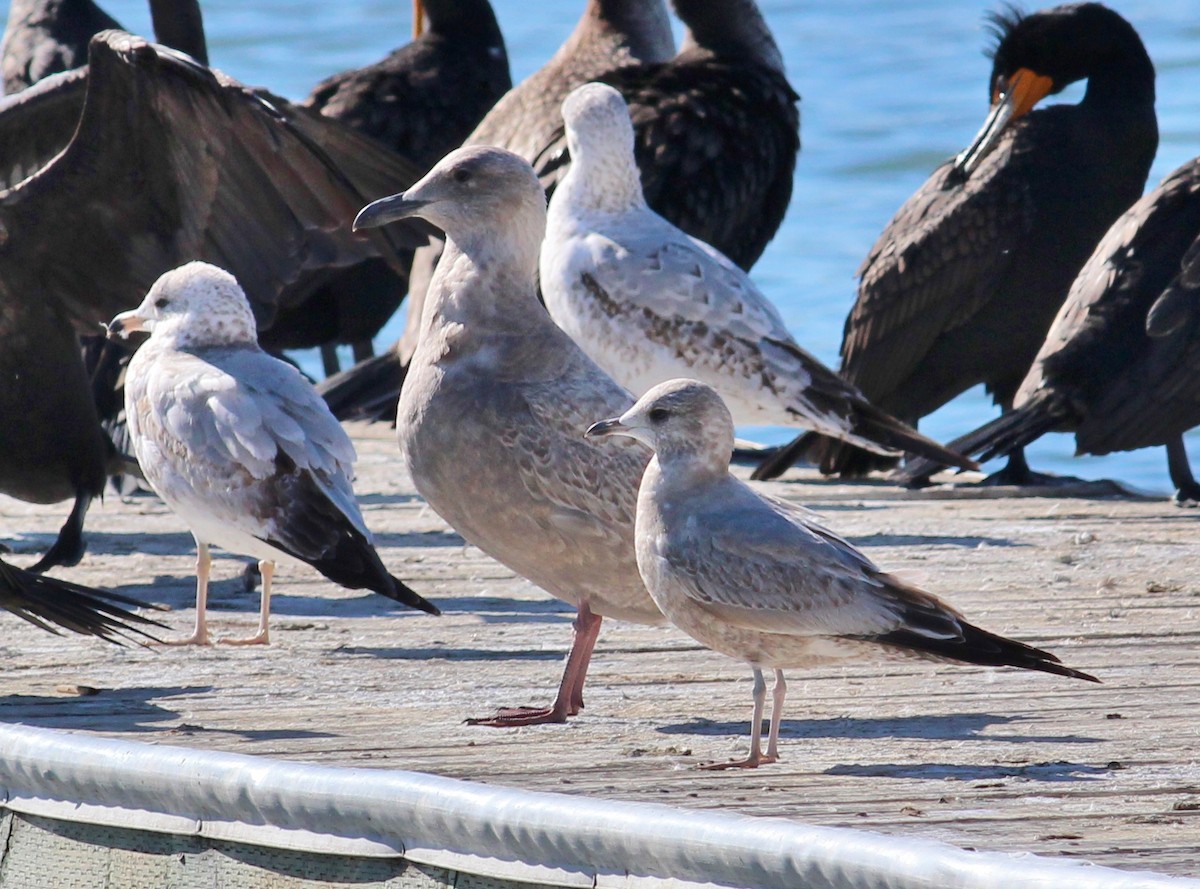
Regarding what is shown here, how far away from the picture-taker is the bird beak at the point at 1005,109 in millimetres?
8312

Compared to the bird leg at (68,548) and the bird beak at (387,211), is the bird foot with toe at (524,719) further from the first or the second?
the bird leg at (68,548)

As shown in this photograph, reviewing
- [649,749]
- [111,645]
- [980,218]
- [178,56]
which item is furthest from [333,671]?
[980,218]

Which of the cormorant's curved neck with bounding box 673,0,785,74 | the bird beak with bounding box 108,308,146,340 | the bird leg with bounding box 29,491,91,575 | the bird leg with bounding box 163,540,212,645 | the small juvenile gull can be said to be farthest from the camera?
the cormorant's curved neck with bounding box 673,0,785,74

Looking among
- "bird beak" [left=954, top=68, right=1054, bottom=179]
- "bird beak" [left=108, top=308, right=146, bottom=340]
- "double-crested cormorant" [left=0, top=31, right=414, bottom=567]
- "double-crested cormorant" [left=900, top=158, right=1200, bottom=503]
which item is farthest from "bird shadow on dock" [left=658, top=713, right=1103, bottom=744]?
"bird beak" [left=954, top=68, right=1054, bottom=179]

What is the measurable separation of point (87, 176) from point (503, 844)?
13.0ft

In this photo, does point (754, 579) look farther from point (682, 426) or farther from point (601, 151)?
point (601, 151)

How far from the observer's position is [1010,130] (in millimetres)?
8438

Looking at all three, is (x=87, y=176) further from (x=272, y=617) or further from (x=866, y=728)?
(x=866, y=728)

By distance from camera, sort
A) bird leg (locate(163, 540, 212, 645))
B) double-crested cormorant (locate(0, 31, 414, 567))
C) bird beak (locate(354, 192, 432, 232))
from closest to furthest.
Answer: bird beak (locate(354, 192, 432, 232)) < bird leg (locate(163, 540, 212, 645)) < double-crested cormorant (locate(0, 31, 414, 567))

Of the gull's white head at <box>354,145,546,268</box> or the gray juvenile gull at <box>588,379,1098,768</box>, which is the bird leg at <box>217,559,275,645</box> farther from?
the gray juvenile gull at <box>588,379,1098,768</box>

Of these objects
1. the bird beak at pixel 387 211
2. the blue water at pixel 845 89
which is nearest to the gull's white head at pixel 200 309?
Answer: the bird beak at pixel 387 211

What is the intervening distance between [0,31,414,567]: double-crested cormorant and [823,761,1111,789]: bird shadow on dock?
134 inches

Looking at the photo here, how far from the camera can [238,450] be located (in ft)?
15.8

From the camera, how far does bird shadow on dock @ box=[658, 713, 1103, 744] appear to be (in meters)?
3.97
